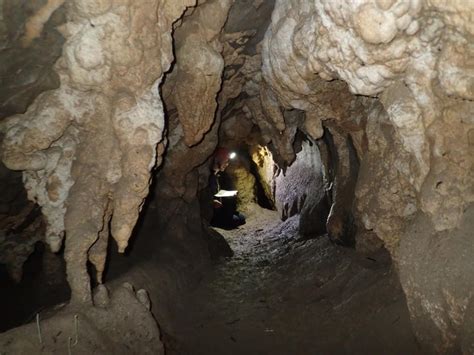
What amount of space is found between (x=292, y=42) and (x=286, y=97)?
4.31ft

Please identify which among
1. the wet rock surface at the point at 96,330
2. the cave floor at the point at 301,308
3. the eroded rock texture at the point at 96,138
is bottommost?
the cave floor at the point at 301,308

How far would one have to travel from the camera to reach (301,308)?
6984mm

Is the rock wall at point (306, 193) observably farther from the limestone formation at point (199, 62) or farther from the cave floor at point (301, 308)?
the limestone formation at point (199, 62)

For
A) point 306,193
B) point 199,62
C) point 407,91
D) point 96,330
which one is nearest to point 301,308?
point 96,330

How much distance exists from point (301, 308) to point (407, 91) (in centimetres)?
447

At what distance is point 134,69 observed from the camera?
408cm

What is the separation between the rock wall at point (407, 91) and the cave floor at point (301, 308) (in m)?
0.93

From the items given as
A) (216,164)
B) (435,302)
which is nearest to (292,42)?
(435,302)

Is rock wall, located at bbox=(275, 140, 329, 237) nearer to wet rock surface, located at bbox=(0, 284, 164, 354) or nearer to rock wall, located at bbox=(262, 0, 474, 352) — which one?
rock wall, located at bbox=(262, 0, 474, 352)

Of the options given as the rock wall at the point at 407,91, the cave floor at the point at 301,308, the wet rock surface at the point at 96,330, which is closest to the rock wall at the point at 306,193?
the cave floor at the point at 301,308

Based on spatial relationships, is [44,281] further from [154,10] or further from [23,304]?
[154,10]

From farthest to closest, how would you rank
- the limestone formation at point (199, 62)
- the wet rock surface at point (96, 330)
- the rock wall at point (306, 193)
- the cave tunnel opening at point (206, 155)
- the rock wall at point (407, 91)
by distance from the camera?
1. the rock wall at point (306, 193)
2. the limestone formation at point (199, 62)
3. the wet rock surface at point (96, 330)
4. the cave tunnel opening at point (206, 155)
5. the rock wall at point (407, 91)

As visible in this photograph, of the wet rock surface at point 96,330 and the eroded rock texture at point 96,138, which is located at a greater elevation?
the eroded rock texture at point 96,138

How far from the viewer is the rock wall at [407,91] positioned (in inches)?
135
